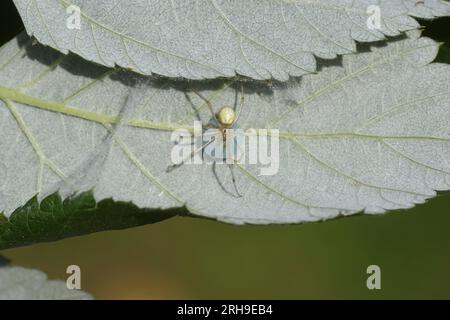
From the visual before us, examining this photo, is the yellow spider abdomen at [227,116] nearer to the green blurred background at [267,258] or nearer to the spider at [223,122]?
the spider at [223,122]

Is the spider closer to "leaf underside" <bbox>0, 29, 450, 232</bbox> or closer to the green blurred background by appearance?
"leaf underside" <bbox>0, 29, 450, 232</bbox>

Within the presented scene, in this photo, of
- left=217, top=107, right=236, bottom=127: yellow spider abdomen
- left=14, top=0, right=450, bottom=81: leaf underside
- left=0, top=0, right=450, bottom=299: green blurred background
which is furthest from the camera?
left=0, top=0, right=450, bottom=299: green blurred background

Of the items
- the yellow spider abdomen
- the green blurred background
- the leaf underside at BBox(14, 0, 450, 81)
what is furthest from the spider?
the green blurred background

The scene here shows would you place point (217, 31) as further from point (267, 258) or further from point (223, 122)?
point (267, 258)

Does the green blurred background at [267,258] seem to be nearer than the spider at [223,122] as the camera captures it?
No

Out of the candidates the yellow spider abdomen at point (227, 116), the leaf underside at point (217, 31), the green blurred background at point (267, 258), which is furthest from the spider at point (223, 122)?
the green blurred background at point (267, 258)
